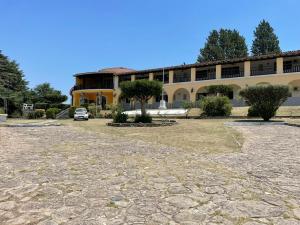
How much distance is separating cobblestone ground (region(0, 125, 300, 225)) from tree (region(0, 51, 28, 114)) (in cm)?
3810

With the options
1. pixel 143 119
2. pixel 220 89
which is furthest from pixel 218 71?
pixel 143 119

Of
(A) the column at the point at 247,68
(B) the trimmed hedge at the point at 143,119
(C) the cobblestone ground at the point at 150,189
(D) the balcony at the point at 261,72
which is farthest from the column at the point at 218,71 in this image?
(C) the cobblestone ground at the point at 150,189

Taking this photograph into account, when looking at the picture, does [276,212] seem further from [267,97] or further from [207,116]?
[207,116]

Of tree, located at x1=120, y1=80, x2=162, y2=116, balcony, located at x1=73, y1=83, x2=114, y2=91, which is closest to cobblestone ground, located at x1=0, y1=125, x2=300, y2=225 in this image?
tree, located at x1=120, y1=80, x2=162, y2=116

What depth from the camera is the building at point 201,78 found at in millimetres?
38688

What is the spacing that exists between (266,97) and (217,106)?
25.2ft

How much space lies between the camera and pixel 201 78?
46031 millimetres

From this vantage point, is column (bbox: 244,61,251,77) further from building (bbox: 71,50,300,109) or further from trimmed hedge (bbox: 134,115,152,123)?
trimmed hedge (bbox: 134,115,152,123)

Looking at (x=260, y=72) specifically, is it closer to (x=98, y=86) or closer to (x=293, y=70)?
(x=293, y=70)

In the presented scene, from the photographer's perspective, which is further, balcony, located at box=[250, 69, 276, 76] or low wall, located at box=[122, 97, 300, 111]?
balcony, located at box=[250, 69, 276, 76]

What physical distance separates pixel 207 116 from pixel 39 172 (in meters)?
23.8

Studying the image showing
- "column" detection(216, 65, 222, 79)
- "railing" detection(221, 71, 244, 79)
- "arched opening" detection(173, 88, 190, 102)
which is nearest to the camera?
"railing" detection(221, 71, 244, 79)

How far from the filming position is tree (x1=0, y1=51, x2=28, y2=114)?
143 feet

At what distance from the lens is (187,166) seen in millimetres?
6625
